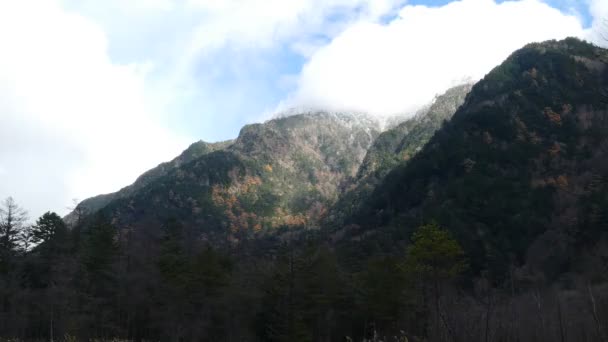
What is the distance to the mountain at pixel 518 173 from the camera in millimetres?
82125

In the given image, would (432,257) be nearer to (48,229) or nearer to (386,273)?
(386,273)

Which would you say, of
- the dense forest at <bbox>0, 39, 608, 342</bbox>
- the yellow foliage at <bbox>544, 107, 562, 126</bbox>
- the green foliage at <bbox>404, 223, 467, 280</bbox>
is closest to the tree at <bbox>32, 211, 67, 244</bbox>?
the dense forest at <bbox>0, 39, 608, 342</bbox>

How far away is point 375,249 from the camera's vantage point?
84.3m

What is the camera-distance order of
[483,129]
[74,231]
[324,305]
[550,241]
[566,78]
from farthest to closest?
1. [566,78]
2. [483,129]
3. [550,241]
4. [74,231]
5. [324,305]

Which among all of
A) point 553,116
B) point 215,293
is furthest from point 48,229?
point 553,116

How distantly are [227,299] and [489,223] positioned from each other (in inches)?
2577

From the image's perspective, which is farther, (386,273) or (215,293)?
(215,293)

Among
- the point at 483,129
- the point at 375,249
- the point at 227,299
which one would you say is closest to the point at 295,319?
the point at 227,299

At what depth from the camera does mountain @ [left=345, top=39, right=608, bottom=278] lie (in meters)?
82.1

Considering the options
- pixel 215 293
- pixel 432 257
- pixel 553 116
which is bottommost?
pixel 215 293

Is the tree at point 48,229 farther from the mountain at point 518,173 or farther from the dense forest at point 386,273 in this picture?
the mountain at point 518,173

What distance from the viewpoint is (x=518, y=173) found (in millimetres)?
113438

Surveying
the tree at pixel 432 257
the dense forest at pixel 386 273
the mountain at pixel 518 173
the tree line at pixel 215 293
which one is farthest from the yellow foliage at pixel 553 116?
the tree at pixel 432 257

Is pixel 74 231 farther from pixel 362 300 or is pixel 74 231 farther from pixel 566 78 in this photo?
pixel 566 78
